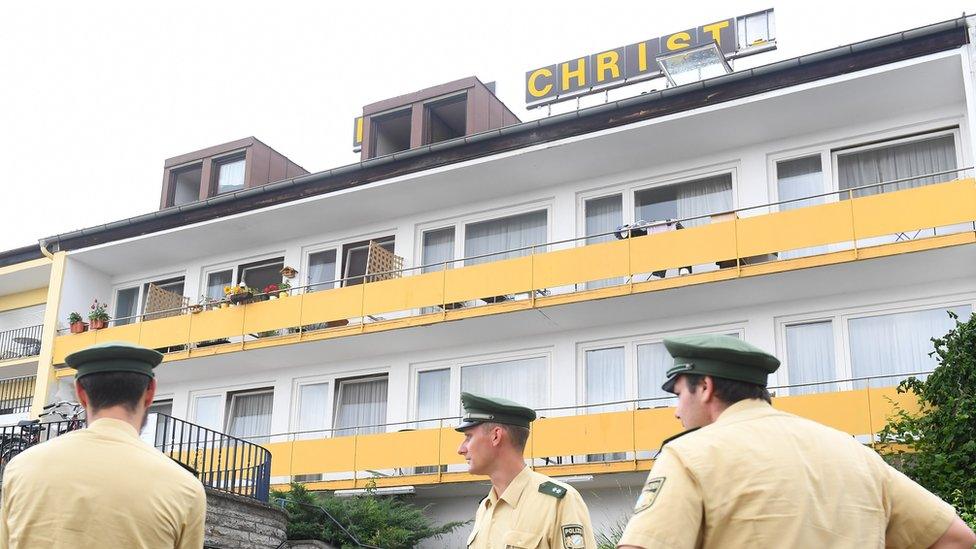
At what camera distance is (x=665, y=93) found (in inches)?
854

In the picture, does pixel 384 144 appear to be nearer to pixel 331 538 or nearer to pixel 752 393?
pixel 331 538

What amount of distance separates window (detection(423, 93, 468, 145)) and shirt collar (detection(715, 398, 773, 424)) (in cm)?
2455

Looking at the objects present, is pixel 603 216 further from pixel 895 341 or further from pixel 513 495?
pixel 513 495

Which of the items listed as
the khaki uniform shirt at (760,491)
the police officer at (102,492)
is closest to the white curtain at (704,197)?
the police officer at (102,492)

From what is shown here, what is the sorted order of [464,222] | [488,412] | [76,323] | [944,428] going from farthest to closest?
[76,323]
[464,222]
[944,428]
[488,412]

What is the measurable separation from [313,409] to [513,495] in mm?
20164

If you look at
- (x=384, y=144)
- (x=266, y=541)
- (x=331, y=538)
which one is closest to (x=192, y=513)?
(x=266, y=541)

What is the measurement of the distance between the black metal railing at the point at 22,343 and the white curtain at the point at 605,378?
1693 cm

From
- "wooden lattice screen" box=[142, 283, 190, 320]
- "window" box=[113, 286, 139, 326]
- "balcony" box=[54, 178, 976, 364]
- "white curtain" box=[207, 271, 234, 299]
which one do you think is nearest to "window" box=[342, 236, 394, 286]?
"balcony" box=[54, 178, 976, 364]

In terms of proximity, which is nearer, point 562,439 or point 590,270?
point 562,439

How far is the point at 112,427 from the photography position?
4172 mm

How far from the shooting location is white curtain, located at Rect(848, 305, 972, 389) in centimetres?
1911

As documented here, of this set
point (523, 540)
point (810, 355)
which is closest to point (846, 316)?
point (810, 355)

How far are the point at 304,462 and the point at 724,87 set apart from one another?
37.6ft
